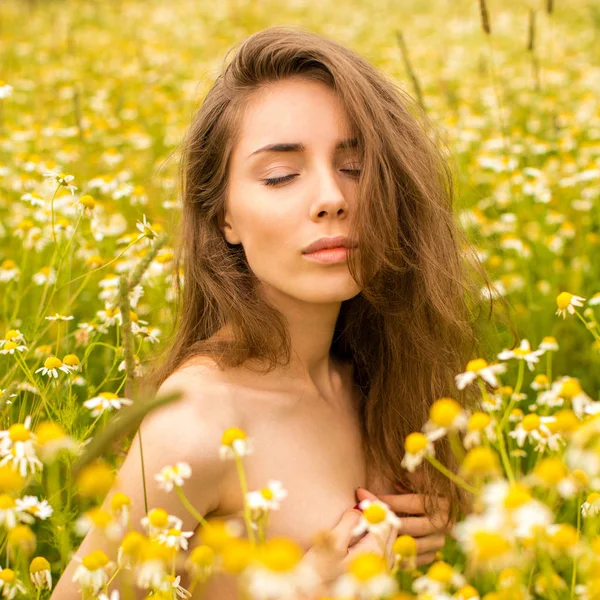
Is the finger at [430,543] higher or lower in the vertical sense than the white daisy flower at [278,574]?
lower

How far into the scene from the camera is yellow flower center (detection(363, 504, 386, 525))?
1214 mm

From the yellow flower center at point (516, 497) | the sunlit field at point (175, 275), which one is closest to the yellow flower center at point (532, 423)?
the sunlit field at point (175, 275)

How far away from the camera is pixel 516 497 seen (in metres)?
0.94

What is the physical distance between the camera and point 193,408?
5.36 ft

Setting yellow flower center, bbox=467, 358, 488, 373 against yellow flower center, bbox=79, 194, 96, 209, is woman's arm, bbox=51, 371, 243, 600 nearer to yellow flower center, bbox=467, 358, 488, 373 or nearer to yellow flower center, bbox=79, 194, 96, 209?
yellow flower center, bbox=467, 358, 488, 373

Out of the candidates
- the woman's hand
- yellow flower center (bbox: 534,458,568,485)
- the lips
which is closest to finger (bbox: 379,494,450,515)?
the woman's hand

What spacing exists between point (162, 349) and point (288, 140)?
0.70m

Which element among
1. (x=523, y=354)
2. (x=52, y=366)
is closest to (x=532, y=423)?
(x=523, y=354)

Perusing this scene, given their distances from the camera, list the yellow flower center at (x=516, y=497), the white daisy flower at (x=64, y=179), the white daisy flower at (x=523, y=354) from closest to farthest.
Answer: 1. the yellow flower center at (x=516, y=497)
2. the white daisy flower at (x=523, y=354)
3. the white daisy flower at (x=64, y=179)

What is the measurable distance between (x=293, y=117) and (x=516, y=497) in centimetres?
106

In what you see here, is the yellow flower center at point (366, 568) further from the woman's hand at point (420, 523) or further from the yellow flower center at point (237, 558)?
the woman's hand at point (420, 523)

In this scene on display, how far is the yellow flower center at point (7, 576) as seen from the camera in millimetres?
1315

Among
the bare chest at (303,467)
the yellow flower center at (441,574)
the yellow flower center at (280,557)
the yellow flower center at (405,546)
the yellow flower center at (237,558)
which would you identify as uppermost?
the yellow flower center at (280,557)

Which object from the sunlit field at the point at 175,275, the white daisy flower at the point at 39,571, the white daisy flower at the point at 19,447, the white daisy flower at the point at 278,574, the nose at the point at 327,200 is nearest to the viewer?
the white daisy flower at the point at 278,574
